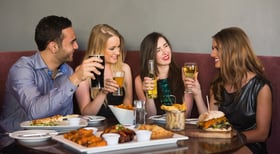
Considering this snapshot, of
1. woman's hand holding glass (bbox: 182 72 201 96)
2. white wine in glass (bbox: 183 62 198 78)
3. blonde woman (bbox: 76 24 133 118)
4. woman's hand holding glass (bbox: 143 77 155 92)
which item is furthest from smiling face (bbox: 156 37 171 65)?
white wine in glass (bbox: 183 62 198 78)

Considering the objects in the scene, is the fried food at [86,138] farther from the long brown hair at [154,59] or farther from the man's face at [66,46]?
the long brown hair at [154,59]

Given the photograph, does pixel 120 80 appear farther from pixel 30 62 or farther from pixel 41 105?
pixel 30 62

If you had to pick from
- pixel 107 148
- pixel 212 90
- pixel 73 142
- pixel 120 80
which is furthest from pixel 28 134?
pixel 212 90

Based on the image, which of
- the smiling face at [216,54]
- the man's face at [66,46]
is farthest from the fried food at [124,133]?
the man's face at [66,46]

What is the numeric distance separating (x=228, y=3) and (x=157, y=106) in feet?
3.19

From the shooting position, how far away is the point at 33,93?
9.78 feet

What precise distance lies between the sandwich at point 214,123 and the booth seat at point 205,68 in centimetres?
91

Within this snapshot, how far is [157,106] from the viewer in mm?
3676

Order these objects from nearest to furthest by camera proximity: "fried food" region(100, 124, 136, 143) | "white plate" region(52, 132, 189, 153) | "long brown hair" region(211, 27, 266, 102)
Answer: "white plate" region(52, 132, 189, 153) → "fried food" region(100, 124, 136, 143) → "long brown hair" region(211, 27, 266, 102)

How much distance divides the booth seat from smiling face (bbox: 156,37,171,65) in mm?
193

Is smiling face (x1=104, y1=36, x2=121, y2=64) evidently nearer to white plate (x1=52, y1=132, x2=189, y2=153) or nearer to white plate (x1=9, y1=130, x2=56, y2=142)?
white plate (x1=9, y1=130, x2=56, y2=142)

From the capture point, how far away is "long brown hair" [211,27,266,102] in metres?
3.02

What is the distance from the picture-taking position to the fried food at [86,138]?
1979 mm

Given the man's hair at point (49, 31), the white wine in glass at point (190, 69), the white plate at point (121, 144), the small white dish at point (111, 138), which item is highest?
the man's hair at point (49, 31)
